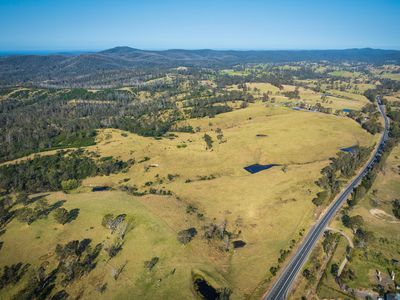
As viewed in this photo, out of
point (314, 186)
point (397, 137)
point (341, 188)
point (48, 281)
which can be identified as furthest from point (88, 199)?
point (397, 137)

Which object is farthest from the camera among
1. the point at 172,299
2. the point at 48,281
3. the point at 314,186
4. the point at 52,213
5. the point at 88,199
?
the point at 314,186

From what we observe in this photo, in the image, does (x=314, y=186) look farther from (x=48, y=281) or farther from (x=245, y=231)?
(x=48, y=281)

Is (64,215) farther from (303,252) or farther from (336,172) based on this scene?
(336,172)

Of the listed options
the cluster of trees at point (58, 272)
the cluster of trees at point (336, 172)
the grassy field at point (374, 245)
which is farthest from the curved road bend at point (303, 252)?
the cluster of trees at point (58, 272)

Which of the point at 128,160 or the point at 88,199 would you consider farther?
the point at 128,160

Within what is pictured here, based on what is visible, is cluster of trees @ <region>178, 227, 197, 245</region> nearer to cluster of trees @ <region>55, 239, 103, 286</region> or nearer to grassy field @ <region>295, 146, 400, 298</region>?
cluster of trees @ <region>55, 239, 103, 286</region>

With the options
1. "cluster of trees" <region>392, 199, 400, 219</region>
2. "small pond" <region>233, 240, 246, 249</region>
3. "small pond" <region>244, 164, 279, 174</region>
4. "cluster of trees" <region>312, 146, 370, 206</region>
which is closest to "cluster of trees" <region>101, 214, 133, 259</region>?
"small pond" <region>233, 240, 246, 249</region>

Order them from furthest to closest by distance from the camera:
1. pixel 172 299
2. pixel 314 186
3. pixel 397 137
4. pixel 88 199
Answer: pixel 397 137 → pixel 314 186 → pixel 88 199 → pixel 172 299
